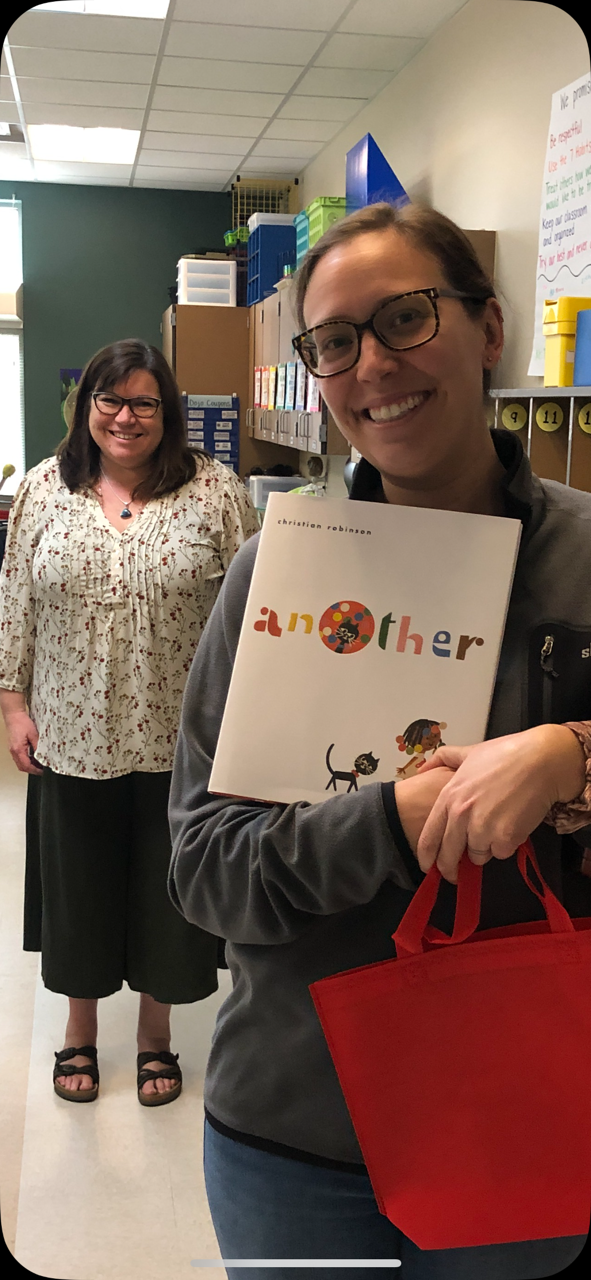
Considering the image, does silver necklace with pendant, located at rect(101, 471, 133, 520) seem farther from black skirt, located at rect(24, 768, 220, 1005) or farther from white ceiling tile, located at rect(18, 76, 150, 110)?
white ceiling tile, located at rect(18, 76, 150, 110)

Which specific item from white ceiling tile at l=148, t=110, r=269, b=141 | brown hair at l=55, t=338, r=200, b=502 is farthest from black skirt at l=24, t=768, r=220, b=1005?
white ceiling tile at l=148, t=110, r=269, b=141

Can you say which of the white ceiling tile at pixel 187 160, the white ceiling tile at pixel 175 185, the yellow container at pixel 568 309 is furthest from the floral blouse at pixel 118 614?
the white ceiling tile at pixel 175 185

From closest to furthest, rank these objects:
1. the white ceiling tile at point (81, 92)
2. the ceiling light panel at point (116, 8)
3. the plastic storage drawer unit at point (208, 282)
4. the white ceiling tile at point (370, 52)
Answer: the ceiling light panel at point (116, 8), the white ceiling tile at point (370, 52), the white ceiling tile at point (81, 92), the plastic storage drawer unit at point (208, 282)

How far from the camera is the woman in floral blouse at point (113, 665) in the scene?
6.97 ft

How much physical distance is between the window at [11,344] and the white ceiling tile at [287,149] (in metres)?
2.18

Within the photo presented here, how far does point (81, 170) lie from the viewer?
658cm

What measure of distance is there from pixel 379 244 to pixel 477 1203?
0.78m

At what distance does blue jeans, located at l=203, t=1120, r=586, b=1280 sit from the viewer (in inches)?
32.9

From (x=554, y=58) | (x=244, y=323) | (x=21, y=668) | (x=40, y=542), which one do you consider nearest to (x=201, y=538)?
(x=40, y=542)

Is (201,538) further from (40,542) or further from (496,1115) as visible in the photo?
(496,1115)

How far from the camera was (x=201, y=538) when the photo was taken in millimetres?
2152

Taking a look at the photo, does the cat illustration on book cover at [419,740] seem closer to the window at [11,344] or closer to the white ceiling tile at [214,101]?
the white ceiling tile at [214,101]

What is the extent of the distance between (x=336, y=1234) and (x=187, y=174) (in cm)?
681

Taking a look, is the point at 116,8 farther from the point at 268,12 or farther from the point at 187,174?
the point at 187,174
